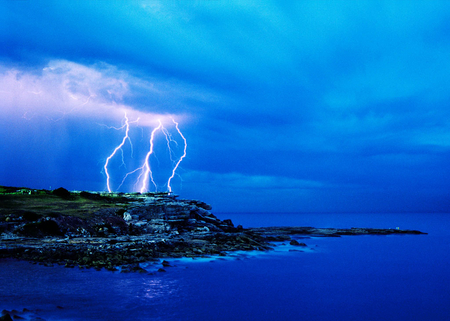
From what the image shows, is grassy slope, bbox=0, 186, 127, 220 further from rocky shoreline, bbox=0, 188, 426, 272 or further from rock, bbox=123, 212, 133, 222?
rock, bbox=123, 212, 133, 222

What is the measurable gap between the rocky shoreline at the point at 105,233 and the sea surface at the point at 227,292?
2.53 m

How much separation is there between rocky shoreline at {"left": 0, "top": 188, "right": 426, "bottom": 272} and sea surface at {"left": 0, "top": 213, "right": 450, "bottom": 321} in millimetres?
2533

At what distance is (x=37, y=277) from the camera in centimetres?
2111

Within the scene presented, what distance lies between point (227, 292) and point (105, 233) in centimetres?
2446

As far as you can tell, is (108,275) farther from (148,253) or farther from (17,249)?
(17,249)

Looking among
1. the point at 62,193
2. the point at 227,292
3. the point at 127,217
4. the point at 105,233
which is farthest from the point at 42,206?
the point at 227,292

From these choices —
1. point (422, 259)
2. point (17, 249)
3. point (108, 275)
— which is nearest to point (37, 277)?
point (108, 275)

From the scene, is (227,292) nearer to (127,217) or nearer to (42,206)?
(127,217)

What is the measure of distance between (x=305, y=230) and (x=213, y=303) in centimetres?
6249

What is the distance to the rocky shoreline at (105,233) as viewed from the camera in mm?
27797

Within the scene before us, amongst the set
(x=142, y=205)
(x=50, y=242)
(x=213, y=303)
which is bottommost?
(x=213, y=303)

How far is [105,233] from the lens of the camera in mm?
41219

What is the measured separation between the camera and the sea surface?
1705 cm

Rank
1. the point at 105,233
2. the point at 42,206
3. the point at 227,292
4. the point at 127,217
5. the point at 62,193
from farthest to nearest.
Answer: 1. the point at 62,193
2. the point at 127,217
3. the point at 42,206
4. the point at 105,233
5. the point at 227,292
